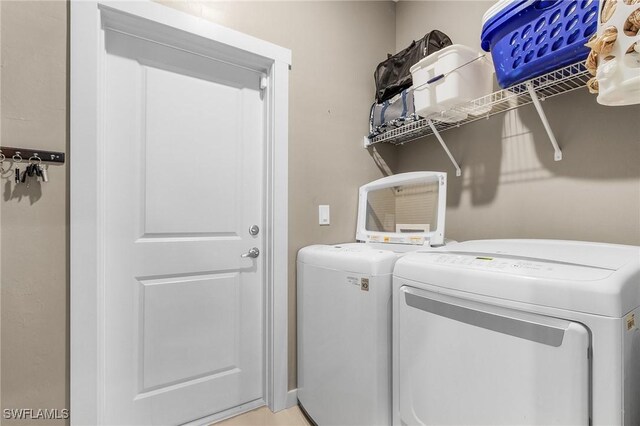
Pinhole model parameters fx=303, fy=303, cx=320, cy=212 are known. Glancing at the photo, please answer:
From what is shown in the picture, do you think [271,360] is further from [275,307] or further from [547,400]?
[547,400]

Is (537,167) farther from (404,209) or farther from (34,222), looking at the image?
(34,222)

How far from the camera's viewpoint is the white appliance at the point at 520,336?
0.65 m

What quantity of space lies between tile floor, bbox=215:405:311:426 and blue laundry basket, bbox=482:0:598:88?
185 centimetres

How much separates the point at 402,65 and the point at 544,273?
1458 mm

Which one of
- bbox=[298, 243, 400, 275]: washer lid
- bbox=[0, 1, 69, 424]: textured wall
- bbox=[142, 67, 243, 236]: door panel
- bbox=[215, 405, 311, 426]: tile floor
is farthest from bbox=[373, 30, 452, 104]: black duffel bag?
bbox=[215, 405, 311, 426]: tile floor

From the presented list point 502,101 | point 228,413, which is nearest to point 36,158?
point 228,413

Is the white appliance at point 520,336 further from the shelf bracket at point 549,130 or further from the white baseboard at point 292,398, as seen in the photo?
the white baseboard at point 292,398

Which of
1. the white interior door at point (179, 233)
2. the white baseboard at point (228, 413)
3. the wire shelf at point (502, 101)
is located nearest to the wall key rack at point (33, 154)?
the white interior door at point (179, 233)

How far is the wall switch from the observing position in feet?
6.01

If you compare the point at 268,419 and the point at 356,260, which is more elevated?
the point at 356,260

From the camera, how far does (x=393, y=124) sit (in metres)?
1.78

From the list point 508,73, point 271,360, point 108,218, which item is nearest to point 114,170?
point 108,218

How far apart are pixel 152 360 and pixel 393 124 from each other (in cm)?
177

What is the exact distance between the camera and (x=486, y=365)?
823mm
